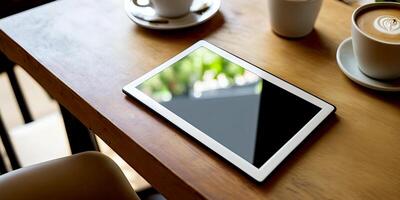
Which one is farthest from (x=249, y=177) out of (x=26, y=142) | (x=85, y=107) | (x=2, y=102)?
(x=2, y=102)

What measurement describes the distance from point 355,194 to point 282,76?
233 mm

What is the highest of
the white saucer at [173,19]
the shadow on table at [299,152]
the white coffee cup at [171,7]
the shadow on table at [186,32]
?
the white coffee cup at [171,7]

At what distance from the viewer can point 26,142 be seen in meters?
1.73

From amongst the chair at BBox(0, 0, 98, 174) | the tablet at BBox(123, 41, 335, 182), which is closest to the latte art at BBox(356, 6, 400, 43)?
the tablet at BBox(123, 41, 335, 182)

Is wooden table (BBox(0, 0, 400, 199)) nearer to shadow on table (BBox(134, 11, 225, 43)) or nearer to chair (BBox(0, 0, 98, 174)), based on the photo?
shadow on table (BBox(134, 11, 225, 43))

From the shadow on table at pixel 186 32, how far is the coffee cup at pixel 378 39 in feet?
0.83

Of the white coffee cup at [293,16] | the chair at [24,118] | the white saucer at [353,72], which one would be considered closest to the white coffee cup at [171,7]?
the white coffee cup at [293,16]

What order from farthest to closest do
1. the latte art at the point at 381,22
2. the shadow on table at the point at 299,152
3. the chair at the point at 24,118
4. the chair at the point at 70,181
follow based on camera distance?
the chair at the point at 24,118
the chair at the point at 70,181
the latte art at the point at 381,22
the shadow on table at the point at 299,152

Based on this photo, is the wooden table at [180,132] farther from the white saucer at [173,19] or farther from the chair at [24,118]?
the chair at [24,118]

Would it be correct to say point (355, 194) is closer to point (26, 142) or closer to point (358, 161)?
point (358, 161)

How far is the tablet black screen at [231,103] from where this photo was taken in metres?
0.61

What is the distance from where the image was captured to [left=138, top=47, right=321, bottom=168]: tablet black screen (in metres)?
0.61

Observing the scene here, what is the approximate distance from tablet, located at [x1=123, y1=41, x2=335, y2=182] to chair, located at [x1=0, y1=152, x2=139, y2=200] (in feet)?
0.78

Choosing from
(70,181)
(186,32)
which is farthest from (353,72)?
(70,181)
